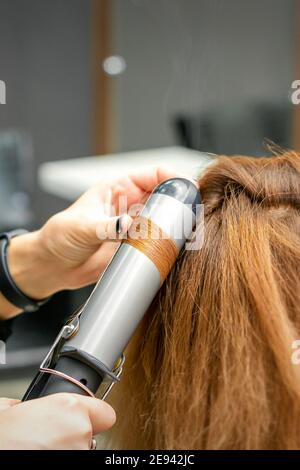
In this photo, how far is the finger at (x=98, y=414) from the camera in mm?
521

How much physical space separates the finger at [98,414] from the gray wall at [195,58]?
4.78 ft

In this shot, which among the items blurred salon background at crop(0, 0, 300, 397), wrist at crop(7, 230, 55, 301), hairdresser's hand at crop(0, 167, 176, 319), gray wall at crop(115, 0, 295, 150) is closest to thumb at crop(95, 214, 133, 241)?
hairdresser's hand at crop(0, 167, 176, 319)

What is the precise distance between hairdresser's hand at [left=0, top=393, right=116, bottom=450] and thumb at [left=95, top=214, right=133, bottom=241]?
7.5 inches

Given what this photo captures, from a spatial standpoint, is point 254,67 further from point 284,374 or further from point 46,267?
point 284,374

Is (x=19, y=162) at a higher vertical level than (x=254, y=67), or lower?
lower

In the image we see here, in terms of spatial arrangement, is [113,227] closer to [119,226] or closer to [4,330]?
[119,226]

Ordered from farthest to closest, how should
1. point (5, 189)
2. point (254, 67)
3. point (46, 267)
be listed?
1. point (5, 189)
2. point (254, 67)
3. point (46, 267)

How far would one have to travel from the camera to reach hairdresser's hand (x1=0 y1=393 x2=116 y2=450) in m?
0.50

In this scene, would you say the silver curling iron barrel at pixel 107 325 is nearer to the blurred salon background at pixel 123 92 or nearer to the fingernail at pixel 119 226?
the fingernail at pixel 119 226

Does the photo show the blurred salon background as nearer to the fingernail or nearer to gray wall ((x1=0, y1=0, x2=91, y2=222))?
gray wall ((x1=0, y1=0, x2=91, y2=222))

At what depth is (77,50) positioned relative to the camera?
2.68m
